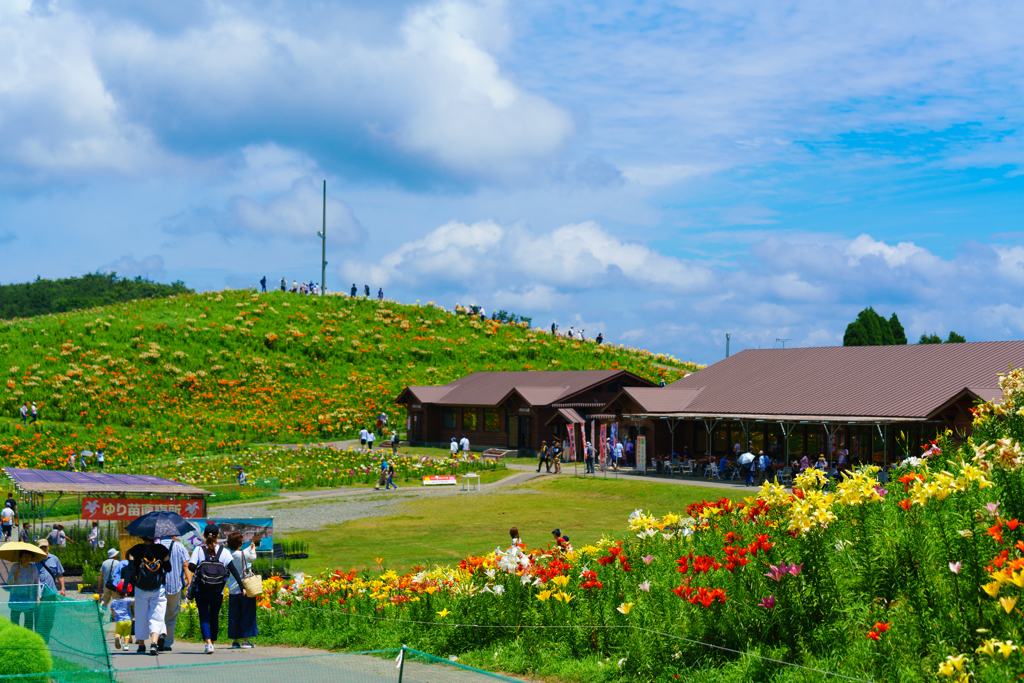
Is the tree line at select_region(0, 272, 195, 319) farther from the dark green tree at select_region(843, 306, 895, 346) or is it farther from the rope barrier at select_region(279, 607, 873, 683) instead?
the rope barrier at select_region(279, 607, 873, 683)

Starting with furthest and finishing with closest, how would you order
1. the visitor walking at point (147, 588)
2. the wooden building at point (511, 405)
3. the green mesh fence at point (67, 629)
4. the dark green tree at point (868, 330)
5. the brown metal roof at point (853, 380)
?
the dark green tree at point (868, 330)
the wooden building at point (511, 405)
the brown metal roof at point (853, 380)
the visitor walking at point (147, 588)
the green mesh fence at point (67, 629)

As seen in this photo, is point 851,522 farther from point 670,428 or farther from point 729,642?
point 670,428

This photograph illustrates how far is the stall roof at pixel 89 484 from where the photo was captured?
19953 millimetres

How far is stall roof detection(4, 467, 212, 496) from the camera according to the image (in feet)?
65.5

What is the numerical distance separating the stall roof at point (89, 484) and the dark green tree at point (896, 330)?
74.3m

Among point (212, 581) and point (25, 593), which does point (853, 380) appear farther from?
point (25, 593)

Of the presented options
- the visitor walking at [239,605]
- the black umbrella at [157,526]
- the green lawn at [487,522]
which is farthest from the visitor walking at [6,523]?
the visitor walking at [239,605]

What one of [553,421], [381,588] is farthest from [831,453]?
[381,588]

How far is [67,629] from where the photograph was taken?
32.2 ft

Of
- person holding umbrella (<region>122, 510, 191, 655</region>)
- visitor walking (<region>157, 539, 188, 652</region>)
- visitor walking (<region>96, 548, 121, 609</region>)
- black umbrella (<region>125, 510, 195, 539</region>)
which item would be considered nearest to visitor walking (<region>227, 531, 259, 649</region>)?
visitor walking (<region>157, 539, 188, 652</region>)

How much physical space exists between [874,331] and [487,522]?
63.9 metres

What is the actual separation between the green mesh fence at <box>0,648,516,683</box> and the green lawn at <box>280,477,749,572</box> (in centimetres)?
941

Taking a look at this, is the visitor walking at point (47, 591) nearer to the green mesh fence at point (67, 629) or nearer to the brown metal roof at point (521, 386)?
the green mesh fence at point (67, 629)

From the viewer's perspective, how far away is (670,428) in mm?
41938
